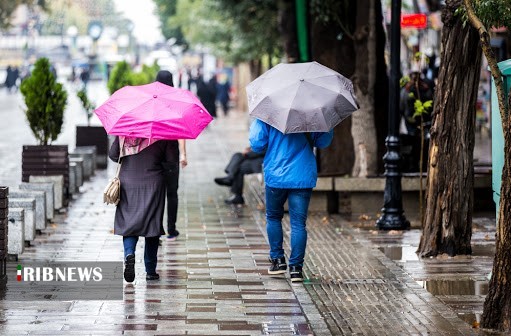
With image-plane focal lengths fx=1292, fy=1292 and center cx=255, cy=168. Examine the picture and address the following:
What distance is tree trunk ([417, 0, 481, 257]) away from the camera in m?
12.5

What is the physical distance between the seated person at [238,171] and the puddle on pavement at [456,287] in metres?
7.08

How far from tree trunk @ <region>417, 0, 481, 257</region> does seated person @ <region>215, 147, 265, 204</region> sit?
18.4ft

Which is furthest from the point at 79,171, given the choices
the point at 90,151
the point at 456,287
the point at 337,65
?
the point at 456,287

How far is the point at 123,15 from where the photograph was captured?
184 meters

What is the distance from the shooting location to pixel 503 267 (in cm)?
875

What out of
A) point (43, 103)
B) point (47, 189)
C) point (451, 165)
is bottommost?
point (47, 189)


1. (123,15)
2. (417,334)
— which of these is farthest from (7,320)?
(123,15)

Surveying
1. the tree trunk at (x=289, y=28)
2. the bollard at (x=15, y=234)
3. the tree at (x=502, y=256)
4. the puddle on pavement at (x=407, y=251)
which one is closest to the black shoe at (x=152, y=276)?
the bollard at (x=15, y=234)

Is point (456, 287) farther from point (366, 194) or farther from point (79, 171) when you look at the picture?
point (79, 171)

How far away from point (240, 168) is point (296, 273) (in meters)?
7.09

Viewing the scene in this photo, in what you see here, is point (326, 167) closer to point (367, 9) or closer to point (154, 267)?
point (367, 9)

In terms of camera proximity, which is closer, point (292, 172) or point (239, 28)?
point (292, 172)

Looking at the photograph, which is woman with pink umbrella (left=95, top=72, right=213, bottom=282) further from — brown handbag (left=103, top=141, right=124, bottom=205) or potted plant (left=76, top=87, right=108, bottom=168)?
potted plant (left=76, top=87, right=108, bottom=168)

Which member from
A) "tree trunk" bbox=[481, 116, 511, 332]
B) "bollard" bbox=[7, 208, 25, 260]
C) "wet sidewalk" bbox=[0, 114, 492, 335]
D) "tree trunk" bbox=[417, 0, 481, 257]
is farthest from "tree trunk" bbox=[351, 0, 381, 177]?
"tree trunk" bbox=[481, 116, 511, 332]
